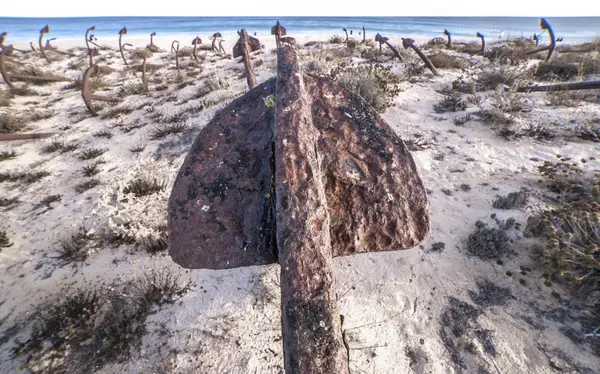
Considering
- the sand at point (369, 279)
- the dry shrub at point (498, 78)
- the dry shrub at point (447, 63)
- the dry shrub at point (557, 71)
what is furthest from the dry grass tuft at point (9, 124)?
the dry shrub at point (557, 71)

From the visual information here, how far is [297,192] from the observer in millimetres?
828

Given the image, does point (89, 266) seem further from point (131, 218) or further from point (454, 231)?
point (454, 231)

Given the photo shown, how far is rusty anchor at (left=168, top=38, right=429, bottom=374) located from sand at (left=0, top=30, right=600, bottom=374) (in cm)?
138

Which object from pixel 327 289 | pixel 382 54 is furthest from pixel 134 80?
pixel 327 289

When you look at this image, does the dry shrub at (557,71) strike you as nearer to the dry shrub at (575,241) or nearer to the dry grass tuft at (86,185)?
the dry shrub at (575,241)

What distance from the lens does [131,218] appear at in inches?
120

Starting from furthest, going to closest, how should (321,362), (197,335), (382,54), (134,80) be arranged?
(382,54), (134,80), (197,335), (321,362)

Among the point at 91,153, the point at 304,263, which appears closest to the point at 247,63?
the point at 304,263

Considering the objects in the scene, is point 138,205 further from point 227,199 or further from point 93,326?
point 227,199

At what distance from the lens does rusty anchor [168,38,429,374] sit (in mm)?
764

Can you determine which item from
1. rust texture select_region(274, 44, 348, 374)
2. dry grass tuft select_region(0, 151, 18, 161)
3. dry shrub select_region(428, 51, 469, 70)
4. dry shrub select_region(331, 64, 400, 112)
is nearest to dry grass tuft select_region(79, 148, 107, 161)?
dry grass tuft select_region(0, 151, 18, 161)

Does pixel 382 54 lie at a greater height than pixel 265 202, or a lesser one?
greater

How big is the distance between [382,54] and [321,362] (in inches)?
426

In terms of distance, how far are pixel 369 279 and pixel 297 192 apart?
6.60ft
